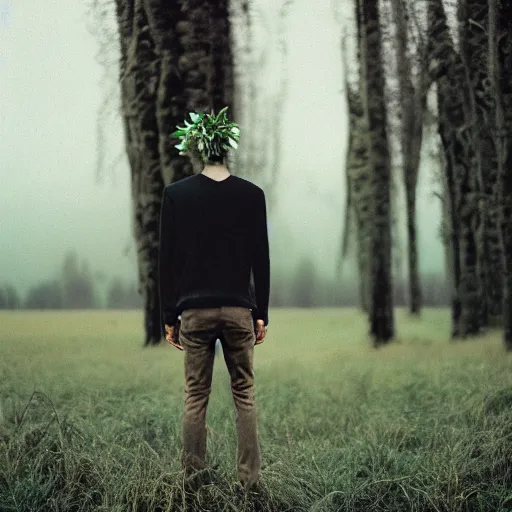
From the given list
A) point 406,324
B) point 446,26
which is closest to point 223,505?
point 406,324

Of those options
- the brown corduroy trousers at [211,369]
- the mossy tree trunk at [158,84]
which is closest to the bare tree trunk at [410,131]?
the mossy tree trunk at [158,84]

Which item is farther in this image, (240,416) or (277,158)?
(277,158)

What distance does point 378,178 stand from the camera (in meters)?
6.79

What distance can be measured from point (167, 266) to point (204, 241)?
18cm

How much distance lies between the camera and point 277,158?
5.80m

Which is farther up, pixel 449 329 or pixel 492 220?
pixel 492 220

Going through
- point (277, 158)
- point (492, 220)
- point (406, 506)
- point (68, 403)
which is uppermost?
point (277, 158)

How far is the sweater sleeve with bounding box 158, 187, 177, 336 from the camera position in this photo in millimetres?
3066

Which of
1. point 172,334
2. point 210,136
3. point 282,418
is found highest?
point 210,136

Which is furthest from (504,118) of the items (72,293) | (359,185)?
(72,293)

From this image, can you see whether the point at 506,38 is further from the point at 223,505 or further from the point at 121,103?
the point at 223,505

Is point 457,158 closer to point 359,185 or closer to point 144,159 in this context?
point 359,185

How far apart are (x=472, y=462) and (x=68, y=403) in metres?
2.39

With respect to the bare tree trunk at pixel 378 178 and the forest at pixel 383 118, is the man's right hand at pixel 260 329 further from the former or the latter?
the bare tree trunk at pixel 378 178
